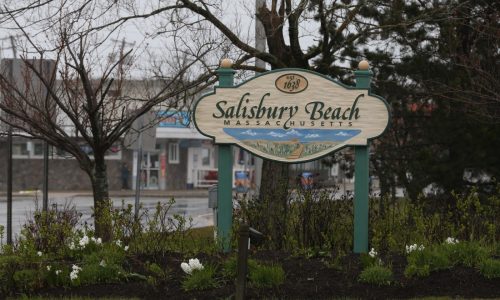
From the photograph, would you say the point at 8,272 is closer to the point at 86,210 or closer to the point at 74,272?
the point at 74,272

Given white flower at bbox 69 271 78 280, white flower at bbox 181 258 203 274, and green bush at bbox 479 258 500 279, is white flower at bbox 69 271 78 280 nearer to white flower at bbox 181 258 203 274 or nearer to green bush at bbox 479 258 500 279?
white flower at bbox 181 258 203 274

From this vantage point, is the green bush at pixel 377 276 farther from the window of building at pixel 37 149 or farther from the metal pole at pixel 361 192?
the window of building at pixel 37 149

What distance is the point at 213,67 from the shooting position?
15.7 metres

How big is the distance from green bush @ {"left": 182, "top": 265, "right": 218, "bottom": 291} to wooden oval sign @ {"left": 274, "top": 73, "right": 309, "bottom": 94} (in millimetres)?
3050

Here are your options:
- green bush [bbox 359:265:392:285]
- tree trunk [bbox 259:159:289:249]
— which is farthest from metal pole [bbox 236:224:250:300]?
tree trunk [bbox 259:159:289:249]

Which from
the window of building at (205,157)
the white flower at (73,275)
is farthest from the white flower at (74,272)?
the window of building at (205,157)

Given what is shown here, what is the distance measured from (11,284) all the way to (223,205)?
3.06 metres

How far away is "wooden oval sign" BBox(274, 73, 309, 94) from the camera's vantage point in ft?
36.0

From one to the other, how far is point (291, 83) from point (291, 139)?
729 mm

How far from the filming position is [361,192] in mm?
10859

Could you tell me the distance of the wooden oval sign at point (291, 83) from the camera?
10977 mm

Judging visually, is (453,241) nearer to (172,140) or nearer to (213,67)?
(213,67)

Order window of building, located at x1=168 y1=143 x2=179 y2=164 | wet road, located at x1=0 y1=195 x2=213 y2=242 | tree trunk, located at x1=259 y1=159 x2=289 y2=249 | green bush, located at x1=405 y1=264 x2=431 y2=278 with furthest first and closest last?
window of building, located at x1=168 y1=143 x2=179 y2=164, wet road, located at x1=0 y1=195 x2=213 y2=242, tree trunk, located at x1=259 y1=159 x2=289 y2=249, green bush, located at x1=405 y1=264 x2=431 y2=278

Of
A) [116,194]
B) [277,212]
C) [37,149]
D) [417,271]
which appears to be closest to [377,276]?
[417,271]
